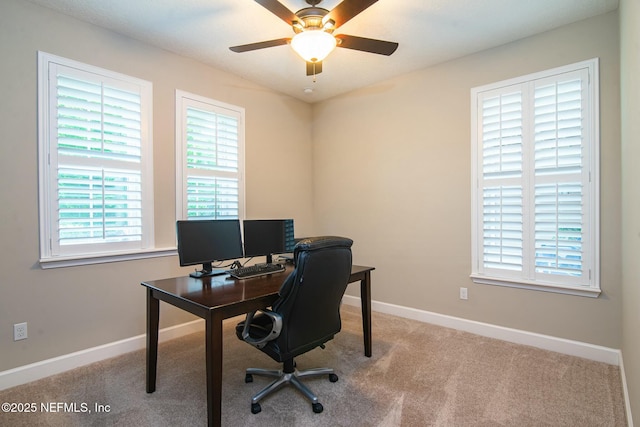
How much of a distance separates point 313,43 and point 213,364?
6.88 feet

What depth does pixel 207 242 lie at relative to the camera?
8.32 feet

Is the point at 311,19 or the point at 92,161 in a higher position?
the point at 311,19

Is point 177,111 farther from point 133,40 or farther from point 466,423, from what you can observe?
point 466,423

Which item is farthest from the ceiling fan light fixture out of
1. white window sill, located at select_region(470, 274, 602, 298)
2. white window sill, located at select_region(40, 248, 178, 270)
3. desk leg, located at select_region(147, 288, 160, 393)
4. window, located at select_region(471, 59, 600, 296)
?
white window sill, located at select_region(470, 274, 602, 298)

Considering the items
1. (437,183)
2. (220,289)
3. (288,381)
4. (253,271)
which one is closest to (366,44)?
(437,183)

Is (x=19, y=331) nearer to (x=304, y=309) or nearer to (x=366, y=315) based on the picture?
(x=304, y=309)

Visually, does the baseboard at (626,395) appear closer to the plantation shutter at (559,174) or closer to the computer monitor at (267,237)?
the plantation shutter at (559,174)

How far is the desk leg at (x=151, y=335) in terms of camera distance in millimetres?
2145

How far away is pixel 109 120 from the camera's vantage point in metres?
2.72

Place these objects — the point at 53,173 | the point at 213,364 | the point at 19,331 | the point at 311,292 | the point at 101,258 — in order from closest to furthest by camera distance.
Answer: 1. the point at 213,364
2. the point at 311,292
3. the point at 19,331
4. the point at 53,173
5. the point at 101,258

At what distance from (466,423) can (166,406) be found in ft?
6.16

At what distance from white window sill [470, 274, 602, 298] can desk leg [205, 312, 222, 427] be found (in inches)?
103

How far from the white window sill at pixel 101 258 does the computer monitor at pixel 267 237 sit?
0.89m

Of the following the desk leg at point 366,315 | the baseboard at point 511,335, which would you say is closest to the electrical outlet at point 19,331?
the desk leg at point 366,315
